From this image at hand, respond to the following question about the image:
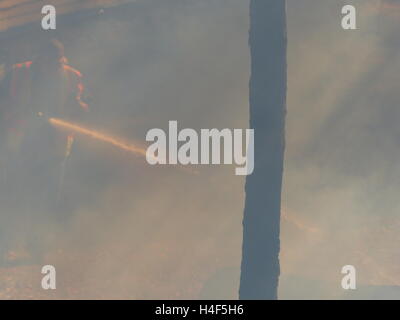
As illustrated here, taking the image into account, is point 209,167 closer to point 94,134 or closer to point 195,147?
point 195,147

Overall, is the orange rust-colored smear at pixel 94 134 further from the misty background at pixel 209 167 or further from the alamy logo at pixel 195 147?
the alamy logo at pixel 195 147

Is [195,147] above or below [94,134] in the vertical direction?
below

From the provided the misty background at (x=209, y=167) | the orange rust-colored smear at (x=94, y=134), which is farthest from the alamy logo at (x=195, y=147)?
the orange rust-colored smear at (x=94, y=134)

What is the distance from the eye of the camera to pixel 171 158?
34.5ft

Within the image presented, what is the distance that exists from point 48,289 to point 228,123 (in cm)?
436

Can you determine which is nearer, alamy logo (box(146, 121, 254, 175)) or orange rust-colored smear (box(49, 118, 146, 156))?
alamy logo (box(146, 121, 254, 175))

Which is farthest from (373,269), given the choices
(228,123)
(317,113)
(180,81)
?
(180,81)

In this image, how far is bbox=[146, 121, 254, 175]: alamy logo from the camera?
31.1ft

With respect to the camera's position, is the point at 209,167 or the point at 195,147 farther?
the point at 209,167

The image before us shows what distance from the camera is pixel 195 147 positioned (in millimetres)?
9359

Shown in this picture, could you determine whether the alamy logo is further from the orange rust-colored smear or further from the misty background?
the orange rust-colored smear

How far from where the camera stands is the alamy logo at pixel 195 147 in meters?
9.48

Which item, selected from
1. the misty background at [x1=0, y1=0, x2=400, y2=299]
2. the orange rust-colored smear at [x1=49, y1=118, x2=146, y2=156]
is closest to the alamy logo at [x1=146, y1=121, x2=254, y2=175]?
the misty background at [x1=0, y1=0, x2=400, y2=299]

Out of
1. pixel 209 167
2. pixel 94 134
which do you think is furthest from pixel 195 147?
pixel 94 134
